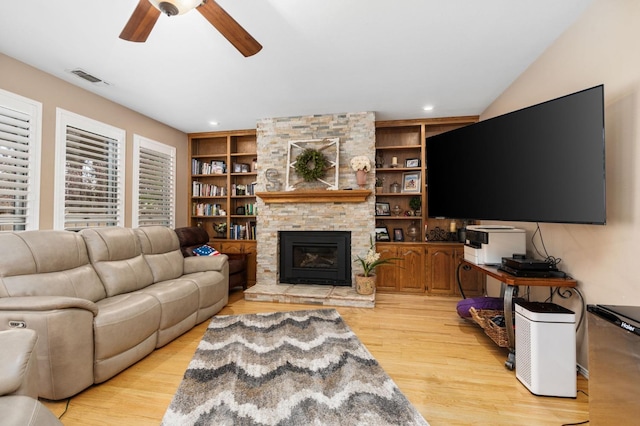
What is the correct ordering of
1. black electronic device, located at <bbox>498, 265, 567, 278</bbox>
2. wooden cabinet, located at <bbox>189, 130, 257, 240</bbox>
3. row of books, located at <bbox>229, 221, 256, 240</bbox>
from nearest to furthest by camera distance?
black electronic device, located at <bbox>498, 265, 567, 278</bbox> < row of books, located at <bbox>229, 221, 256, 240</bbox> < wooden cabinet, located at <bbox>189, 130, 257, 240</bbox>

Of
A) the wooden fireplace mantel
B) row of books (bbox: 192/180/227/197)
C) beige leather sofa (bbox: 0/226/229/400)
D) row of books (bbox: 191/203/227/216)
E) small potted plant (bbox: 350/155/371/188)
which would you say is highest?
small potted plant (bbox: 350/155/371/188)

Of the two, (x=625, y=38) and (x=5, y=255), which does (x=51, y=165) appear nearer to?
(x=5, y=255)

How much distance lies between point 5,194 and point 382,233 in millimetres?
4233

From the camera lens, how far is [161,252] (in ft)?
11.2

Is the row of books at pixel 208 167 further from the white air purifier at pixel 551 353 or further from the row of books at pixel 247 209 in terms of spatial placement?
the white air purifier at pixel 551 353

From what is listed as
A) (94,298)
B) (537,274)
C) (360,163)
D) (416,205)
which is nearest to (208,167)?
(360,163)

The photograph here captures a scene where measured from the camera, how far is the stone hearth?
369 cm

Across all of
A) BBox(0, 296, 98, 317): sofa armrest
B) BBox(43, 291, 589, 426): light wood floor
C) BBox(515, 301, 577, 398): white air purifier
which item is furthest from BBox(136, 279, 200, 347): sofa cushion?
BBox(515, 301, 577, 398): white air purifier

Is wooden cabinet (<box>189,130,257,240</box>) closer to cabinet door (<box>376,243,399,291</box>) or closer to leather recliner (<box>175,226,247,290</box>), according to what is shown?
leather recliner (<box>175,226,247,290</box>)

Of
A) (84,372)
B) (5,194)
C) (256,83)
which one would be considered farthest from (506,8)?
(5,194)

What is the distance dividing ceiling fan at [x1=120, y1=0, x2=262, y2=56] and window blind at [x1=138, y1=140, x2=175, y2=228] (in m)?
2.72

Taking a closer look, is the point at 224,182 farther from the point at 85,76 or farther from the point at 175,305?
the point at 175,305

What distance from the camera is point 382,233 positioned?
4.43 m

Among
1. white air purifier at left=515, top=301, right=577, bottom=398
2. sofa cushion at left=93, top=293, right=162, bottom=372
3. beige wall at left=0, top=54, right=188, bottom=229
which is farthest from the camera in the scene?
beige wall at left=0, top=54, right=188, bottom=229
